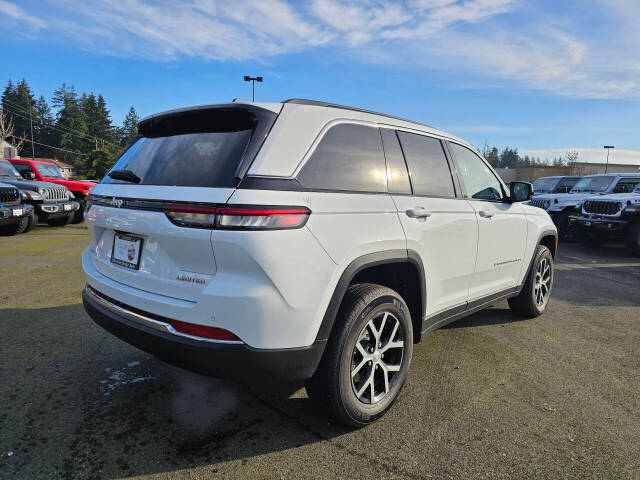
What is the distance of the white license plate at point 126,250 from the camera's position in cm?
242

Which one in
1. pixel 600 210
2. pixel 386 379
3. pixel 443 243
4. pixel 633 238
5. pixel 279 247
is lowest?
pixel 386 379

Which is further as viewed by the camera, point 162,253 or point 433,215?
point 433,215

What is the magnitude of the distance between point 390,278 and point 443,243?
52 cm

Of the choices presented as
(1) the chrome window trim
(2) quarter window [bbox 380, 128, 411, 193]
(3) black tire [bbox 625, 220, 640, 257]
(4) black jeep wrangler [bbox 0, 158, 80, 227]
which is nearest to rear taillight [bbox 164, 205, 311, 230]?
(1) the chrome window trim

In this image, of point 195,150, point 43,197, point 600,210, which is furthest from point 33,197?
point 600,210

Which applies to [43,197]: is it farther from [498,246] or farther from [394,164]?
[498,246]

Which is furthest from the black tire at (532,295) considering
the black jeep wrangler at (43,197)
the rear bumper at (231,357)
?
the black jeep wrangler at (43,197)

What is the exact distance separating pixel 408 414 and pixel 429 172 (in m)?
1.71

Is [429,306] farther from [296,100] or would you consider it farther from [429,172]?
[296,100]

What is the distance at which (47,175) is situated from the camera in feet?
46.8

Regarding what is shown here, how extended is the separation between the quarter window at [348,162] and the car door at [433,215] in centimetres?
12

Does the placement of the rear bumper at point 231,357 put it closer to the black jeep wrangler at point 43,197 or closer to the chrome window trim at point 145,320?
the chrome window trim at point 145,320

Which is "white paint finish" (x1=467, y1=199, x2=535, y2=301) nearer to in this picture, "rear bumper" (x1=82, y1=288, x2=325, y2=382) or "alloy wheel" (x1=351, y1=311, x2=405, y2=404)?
"alloy wheel" (x1=351, y1=311, x2=405, y2=404)

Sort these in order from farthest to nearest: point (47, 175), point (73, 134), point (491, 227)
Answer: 1. point (73, 134)
2. point (47, 175)
3. point (491, 227)
